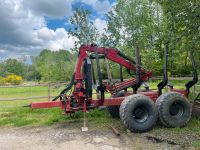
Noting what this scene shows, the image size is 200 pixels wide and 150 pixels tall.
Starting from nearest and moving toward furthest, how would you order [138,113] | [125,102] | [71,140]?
[71,140], [125,102], [138,113]

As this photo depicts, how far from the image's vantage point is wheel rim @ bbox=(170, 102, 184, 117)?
25.7 feet

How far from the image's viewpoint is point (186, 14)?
898 cm

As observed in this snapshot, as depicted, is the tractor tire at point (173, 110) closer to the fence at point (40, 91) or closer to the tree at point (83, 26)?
the fence at point (40, 91)

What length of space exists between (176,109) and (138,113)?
117 cm

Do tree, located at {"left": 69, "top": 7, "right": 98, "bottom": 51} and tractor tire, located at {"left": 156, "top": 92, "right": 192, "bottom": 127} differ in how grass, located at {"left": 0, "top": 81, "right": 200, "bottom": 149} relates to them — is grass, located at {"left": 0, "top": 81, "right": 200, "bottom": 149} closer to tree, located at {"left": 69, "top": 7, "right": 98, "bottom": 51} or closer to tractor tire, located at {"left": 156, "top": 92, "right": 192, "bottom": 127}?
tractor tire, located at {"left": 156, "top": 92, "right": 192, "bottom": 127}

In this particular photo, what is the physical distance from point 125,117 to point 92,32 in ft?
102

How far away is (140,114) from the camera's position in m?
7.59

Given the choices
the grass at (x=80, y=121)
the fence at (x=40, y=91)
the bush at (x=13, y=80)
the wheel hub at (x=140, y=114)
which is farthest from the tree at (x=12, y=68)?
the wheel hub at (x=140, y=114)

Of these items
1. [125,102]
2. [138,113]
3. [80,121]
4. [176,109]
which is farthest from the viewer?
[80,121]

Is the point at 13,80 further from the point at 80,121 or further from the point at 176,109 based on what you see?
the point at 176,109

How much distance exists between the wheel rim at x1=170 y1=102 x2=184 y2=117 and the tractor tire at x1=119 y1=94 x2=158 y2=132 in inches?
21.9

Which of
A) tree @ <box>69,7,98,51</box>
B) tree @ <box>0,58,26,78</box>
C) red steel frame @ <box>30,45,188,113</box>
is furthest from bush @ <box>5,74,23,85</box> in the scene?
tree @ <box>0,58,26,78</box>

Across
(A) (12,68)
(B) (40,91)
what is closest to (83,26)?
(B) (40,91)

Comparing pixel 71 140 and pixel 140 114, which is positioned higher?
pixel 140 114
